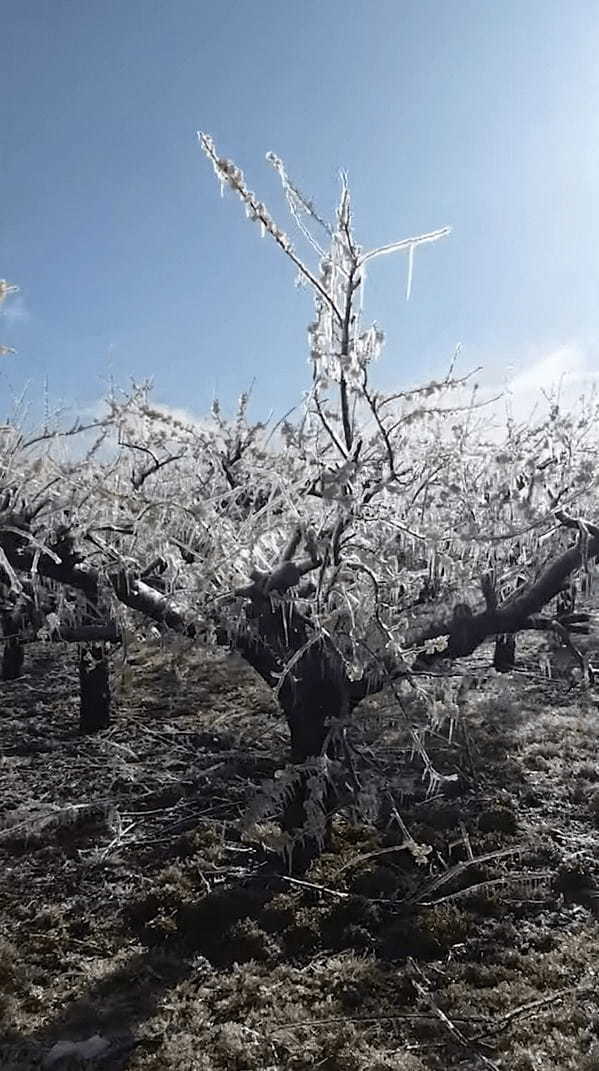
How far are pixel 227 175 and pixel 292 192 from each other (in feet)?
1.26

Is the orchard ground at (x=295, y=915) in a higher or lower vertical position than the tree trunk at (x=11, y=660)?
lower

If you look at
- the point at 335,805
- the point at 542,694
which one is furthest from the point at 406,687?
the point at 542,694

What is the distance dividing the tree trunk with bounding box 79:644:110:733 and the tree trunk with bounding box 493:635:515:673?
7.42 meters

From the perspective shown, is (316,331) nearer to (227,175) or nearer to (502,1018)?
(227,175)

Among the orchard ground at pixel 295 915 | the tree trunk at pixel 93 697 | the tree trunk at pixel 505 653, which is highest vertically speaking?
the tree trunk at pixel 505 653

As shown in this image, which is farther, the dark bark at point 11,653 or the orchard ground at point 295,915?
the dark bark at point 11,653

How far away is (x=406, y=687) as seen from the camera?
279 inches

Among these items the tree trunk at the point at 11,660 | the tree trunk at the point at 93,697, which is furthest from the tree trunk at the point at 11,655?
the tree trunk at the point at 93,697

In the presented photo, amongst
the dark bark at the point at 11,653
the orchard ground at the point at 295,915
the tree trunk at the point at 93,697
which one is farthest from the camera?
the dark bark at the point at 11,653

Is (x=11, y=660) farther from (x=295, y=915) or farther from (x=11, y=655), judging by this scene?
(x=295, y=915)

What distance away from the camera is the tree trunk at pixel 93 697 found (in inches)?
422

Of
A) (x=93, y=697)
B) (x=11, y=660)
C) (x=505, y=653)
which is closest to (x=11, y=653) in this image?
(x=11, y=660)

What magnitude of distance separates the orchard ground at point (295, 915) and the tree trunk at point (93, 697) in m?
0.70

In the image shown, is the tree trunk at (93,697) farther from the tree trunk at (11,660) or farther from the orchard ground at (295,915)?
the tree trunk at (11,660)
